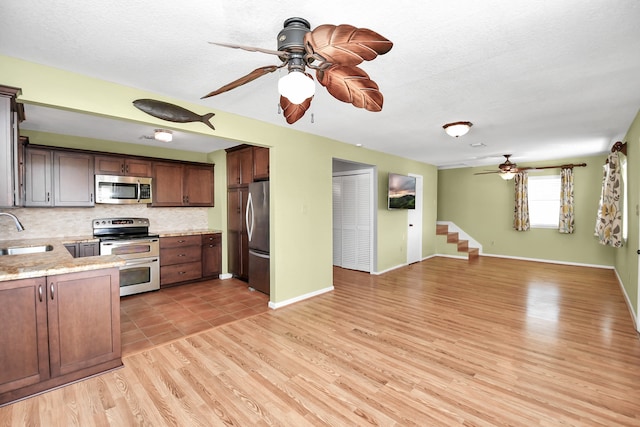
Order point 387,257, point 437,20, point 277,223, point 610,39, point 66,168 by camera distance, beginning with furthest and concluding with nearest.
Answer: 1. point 387,257
2. point 66,168
3. point 277,223
4. point 610,39
5. point 437,20

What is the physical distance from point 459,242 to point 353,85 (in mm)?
7364

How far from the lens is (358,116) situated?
3.44 m

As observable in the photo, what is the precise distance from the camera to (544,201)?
6.82m

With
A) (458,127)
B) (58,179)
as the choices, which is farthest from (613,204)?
(58,179)

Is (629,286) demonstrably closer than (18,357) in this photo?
No

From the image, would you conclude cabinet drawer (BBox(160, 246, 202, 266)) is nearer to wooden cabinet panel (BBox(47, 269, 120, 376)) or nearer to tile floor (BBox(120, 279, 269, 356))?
tile floor (BBox(120, 279, 269, 356))

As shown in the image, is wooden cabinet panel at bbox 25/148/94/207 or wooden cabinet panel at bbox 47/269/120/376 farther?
wooden cabinet panel at bbox 25/148/94/207

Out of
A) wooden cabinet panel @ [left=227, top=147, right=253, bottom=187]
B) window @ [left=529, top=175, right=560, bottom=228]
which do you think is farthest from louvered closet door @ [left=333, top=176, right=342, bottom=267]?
window @ [left=529, top=175, right=560, bottom=228]

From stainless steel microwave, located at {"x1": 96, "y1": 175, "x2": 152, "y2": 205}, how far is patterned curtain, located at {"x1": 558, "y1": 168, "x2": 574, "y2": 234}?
825 centimetres

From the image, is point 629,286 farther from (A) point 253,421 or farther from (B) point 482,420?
(A) point 253,421

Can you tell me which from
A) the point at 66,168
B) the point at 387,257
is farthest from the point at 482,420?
the point at 66,168

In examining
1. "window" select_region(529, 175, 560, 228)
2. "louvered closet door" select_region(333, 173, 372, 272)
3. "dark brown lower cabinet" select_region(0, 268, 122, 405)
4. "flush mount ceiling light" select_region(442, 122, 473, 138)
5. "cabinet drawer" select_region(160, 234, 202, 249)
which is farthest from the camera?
"window" select_region(529, 175, 560, 228)

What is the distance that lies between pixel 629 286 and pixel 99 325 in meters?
6.14

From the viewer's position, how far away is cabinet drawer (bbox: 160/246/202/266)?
15.4 feet
